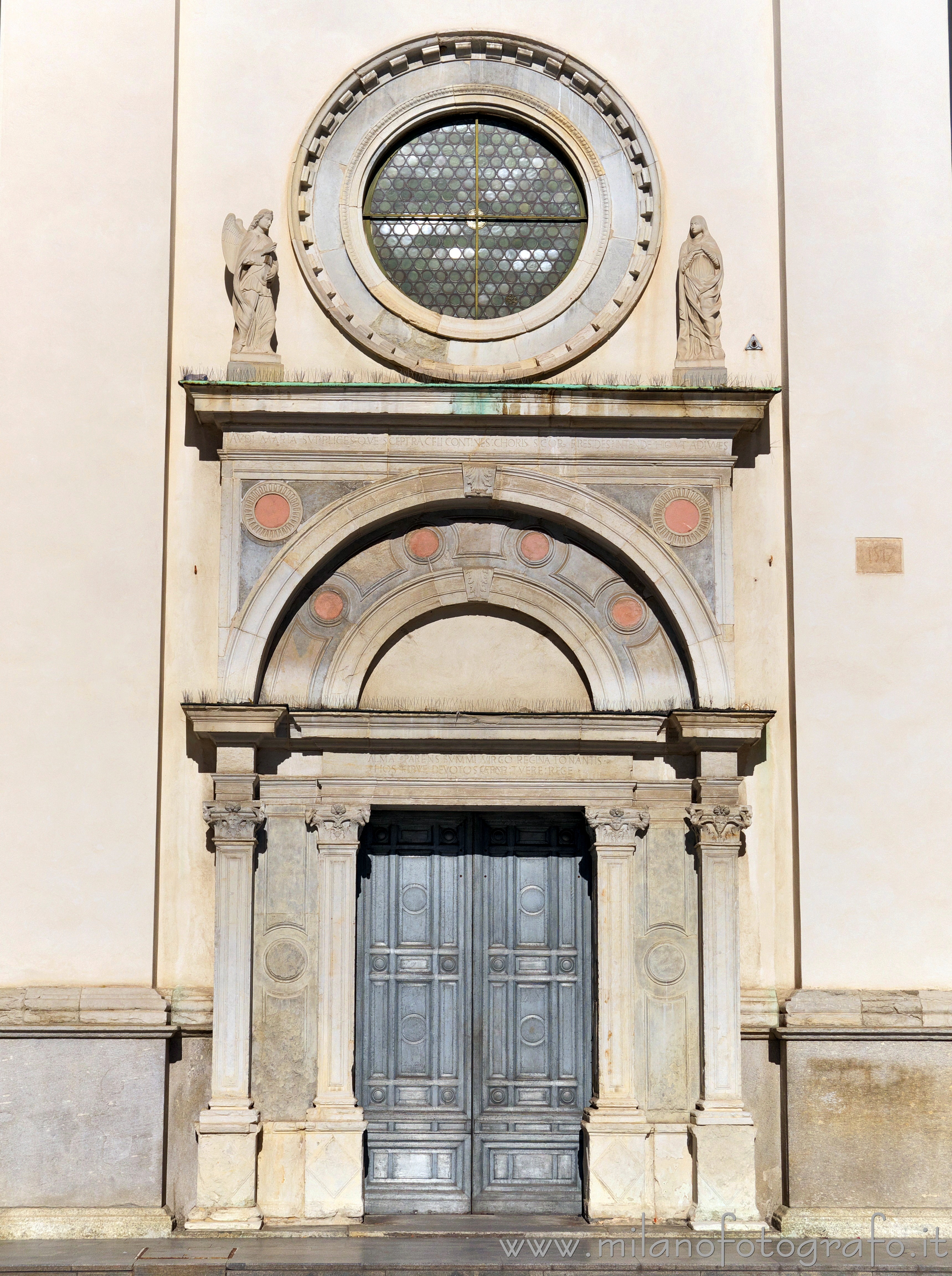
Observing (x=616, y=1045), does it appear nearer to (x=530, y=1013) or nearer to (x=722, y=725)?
(x=530, y=1013)

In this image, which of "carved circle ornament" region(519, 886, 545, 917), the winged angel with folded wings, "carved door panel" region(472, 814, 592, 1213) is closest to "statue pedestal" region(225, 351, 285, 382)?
the winged angel with folded wings

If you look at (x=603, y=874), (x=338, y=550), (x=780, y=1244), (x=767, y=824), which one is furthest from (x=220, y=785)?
(x=780, y=1244)

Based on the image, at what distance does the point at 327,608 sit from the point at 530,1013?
10.7 feet

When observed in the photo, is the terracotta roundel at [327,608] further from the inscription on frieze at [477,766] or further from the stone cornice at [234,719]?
the inscription on frieze at [477,766]

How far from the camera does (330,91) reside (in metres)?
12.4

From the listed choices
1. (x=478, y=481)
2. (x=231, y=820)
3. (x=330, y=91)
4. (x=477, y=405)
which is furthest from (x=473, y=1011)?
(x=330, y=91)

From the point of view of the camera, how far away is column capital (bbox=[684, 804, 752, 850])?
38.2 feet

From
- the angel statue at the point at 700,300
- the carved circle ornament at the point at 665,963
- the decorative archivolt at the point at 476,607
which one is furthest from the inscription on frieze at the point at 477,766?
the angel statue at the point at 700,300

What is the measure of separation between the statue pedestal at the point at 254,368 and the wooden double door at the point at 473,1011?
325cm

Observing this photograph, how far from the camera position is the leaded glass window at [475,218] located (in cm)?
1259

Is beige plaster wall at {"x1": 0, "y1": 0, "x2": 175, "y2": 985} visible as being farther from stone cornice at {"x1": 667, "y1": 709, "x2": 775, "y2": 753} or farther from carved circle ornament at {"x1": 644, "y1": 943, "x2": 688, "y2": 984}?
stone cornice at {"x1": 667, "y1": 709, "x2": 775, "y2": 753}

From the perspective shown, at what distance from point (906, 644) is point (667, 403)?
7.79ft

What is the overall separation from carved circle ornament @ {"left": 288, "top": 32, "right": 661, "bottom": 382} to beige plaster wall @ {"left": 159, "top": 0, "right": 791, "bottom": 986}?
174 mm

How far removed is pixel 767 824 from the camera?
1195cm
